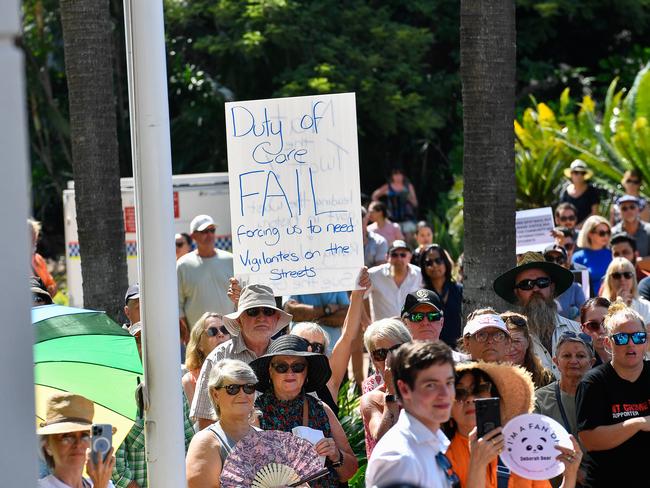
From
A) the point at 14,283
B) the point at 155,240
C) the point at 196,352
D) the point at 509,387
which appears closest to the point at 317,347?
the point at 196,352

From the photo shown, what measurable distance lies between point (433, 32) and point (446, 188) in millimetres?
3038

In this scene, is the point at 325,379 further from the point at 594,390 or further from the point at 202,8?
the point at 202,8

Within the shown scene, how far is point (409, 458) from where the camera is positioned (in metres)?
4.19

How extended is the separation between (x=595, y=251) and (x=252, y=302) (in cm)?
556

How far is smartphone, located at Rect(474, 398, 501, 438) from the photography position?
188 inches

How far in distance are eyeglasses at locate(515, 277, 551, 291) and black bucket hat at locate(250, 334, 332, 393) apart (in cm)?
237

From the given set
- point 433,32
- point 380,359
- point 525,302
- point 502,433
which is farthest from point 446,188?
point 502,433

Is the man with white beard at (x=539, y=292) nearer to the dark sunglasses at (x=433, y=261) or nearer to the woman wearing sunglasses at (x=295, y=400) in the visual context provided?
the dark sunglasses at (x=433, y=261)

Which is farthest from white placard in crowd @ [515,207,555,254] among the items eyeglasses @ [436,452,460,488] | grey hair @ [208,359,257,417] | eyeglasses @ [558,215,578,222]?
eyeglasses @ [436,452,460,488]

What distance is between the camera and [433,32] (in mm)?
23125

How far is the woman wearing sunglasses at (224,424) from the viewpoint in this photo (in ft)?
18.2

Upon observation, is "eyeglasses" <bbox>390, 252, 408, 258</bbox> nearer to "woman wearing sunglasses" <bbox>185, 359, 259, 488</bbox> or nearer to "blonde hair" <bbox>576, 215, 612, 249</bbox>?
"blonde hair" <bbox>576, 215, 612, 249</bbox>

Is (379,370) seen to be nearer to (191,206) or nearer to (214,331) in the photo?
(214,331)

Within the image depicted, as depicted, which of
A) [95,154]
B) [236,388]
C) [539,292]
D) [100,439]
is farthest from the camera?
[95,154]
